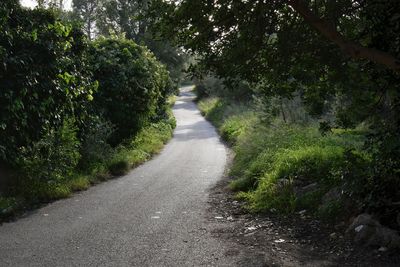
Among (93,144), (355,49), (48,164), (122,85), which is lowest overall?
(93,144)

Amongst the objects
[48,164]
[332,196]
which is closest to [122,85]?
[48,164]

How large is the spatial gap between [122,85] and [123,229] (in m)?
8.80

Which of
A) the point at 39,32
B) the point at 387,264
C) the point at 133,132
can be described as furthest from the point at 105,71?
the point at 387,264

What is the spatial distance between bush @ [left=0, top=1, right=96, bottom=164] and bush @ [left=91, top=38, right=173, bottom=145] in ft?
13.5

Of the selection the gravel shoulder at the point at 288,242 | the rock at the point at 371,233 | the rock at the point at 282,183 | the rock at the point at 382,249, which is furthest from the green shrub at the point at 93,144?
the rock at the point at 382,249

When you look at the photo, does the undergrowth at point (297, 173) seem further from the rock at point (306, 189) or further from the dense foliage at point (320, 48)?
the dense foliage at point (320, 48)

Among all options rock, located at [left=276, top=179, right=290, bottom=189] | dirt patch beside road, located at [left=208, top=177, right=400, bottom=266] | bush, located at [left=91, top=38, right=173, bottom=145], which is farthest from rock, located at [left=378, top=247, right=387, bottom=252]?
bush, located at [left=91, top=38, right=173, bottom=145]

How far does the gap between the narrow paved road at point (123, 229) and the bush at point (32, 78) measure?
1593mm

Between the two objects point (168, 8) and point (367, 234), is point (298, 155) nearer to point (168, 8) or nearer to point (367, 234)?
point (367, 234)

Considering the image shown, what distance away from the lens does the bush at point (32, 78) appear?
842cm

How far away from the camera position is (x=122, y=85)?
15.5 meters

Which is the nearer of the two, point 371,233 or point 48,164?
point 371,233

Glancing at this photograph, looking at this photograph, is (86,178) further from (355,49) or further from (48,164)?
(355,49)

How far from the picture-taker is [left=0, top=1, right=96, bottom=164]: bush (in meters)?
8.42
